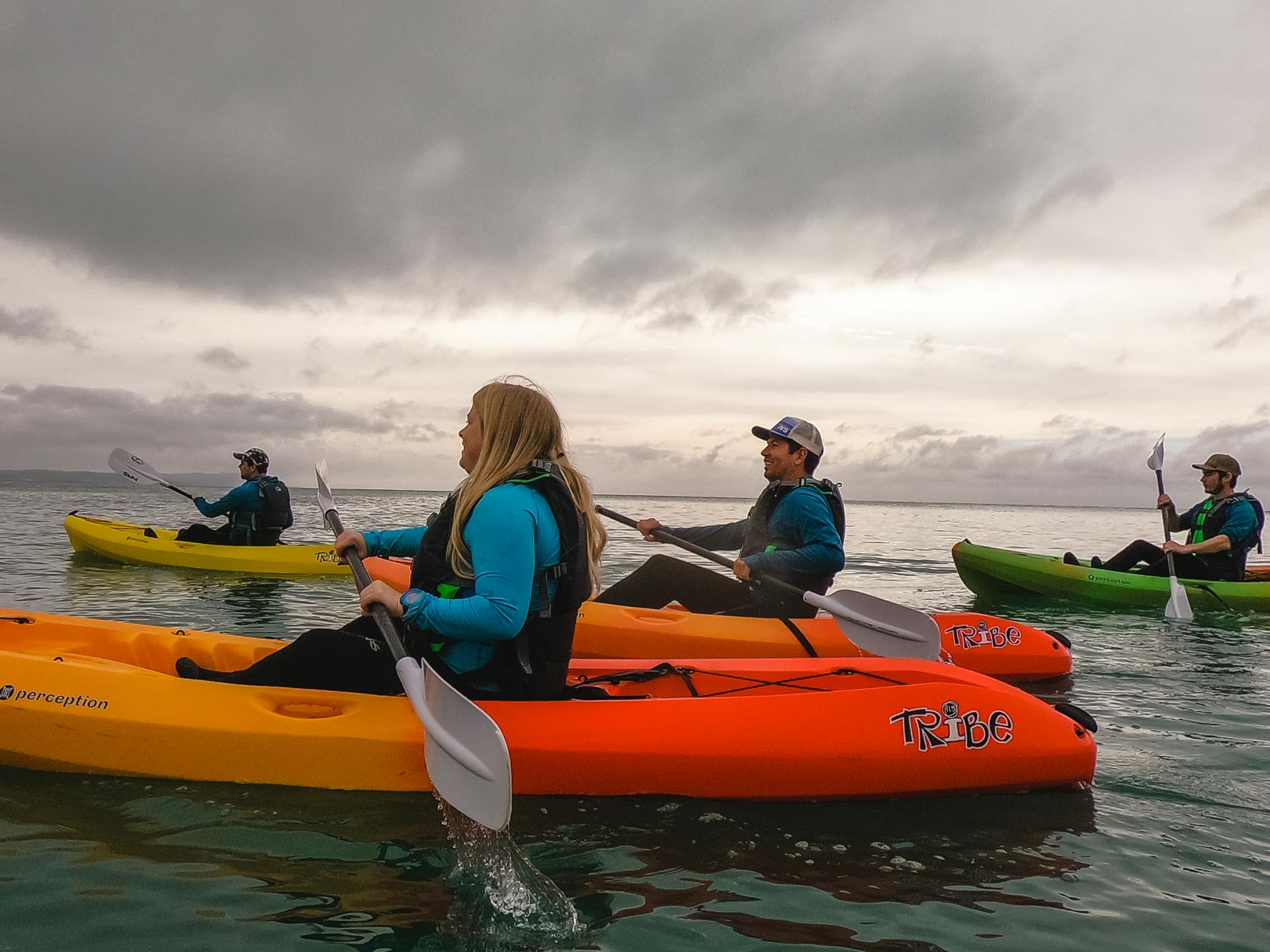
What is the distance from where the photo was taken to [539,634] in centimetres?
347

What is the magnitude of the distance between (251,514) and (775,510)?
8.35m

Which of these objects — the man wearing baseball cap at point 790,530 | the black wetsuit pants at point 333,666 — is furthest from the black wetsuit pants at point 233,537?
the black wetsuit pants at point 333,666

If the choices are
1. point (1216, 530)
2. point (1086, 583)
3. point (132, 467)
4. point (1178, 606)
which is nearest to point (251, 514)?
point (132, 467)

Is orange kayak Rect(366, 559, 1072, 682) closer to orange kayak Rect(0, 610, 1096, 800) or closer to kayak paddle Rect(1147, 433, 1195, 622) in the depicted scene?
orange kayak Rect(0, 610, 1096, 800)

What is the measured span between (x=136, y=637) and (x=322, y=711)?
162 cm

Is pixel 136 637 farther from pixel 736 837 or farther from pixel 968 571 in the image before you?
pixel 968 571

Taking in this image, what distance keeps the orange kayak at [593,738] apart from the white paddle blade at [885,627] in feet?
4.21

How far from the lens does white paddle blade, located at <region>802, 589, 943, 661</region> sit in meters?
5.37

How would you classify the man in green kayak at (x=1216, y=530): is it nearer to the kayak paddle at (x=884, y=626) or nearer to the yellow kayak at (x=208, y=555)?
the kayak paddle at (x=884, y=626)

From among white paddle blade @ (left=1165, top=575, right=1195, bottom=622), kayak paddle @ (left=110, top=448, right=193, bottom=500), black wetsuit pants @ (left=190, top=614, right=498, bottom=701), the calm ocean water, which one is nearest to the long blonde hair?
black wetsuit pants @ (left=190, top=614, right=498, bottom=701)

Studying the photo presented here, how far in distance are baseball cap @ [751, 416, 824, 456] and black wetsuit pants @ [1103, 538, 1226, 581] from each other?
6.54 metres

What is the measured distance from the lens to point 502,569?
9.90ft

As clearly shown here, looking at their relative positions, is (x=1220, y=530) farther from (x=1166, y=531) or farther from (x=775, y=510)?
(x=775, y=510)

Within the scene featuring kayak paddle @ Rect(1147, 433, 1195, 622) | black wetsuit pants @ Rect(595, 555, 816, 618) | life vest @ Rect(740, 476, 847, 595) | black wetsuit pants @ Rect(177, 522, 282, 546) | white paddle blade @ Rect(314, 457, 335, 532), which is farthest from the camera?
black wetsuit pants @ Rect(177, 522, 282, 546)
